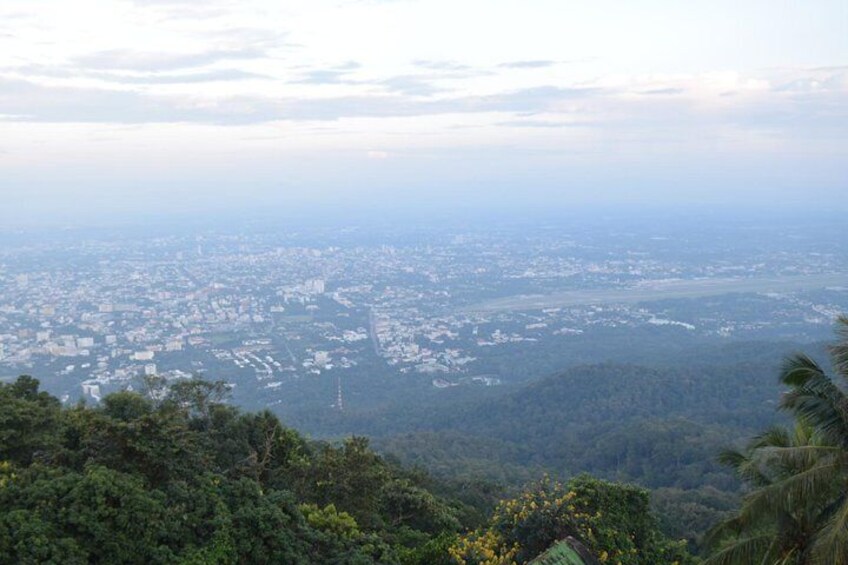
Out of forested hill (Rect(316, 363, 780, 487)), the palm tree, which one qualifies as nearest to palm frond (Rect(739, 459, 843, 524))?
the palm tree

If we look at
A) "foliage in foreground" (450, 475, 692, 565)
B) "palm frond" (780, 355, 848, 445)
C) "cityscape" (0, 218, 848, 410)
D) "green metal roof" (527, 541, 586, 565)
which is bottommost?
"cityscape" (0, 218, 848, 410)

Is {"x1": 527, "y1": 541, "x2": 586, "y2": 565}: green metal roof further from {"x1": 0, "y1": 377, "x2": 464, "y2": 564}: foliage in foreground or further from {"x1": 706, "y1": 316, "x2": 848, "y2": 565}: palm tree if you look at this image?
{"x1": 0, "y1": 377, "x2": 464, "y2": 564}: foliage in foreground

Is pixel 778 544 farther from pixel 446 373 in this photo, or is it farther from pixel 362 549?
pixel 446 373

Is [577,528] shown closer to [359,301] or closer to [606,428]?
[606,428]

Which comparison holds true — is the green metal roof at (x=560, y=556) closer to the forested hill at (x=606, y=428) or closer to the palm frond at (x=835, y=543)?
the palm frond at (x=835, y=543)

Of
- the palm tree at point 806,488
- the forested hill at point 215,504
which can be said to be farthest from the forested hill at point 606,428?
the palm tree at point 806,488

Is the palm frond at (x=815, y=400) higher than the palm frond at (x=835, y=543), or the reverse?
the palm frond at (x=815, y=400)
